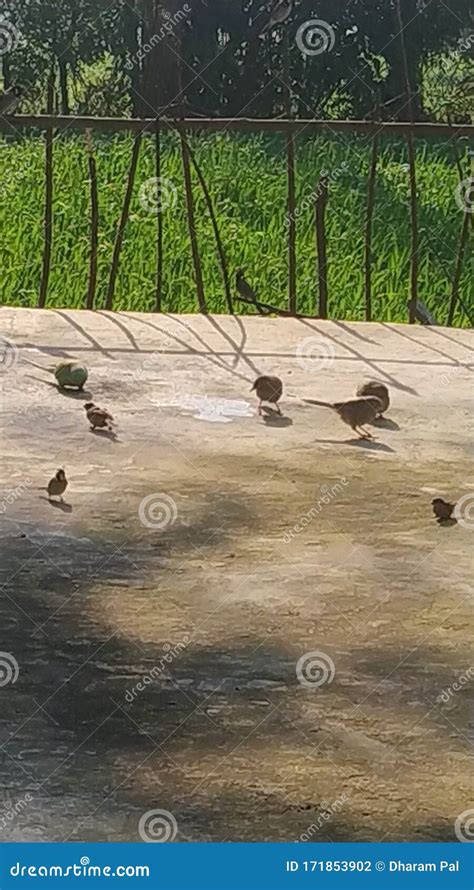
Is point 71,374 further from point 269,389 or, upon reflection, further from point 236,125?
point 236,125

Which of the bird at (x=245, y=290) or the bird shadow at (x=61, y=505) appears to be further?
the bird at (x=245, y=290)

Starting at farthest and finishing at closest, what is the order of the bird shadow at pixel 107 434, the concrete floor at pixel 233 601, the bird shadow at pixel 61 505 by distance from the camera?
1. the bird shadow at pixel 107 434
2. the bird shadow at pixel 61 505
3. the concrete floor at pixel 233 601

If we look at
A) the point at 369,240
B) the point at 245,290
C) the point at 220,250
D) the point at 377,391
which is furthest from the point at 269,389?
the point at 369,240

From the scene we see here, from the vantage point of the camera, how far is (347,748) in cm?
116

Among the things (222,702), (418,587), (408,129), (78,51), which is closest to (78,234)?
(78,51)

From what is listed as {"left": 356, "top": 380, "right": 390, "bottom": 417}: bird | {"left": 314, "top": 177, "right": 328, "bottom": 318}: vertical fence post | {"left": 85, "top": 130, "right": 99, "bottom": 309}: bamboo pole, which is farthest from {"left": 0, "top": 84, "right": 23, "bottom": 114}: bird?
{"left": 356, "top": 380, "right": 390, "bottom": 417}: bird

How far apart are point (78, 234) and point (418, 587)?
5.57 feet

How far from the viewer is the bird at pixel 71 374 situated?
2.11 metres

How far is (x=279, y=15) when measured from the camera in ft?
9.09

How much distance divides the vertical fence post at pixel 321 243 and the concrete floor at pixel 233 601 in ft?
1.30

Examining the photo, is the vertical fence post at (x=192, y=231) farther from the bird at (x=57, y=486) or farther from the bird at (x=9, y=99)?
the bird at (x=57, y=486)

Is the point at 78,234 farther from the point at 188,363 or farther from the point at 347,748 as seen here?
the point at 347,748

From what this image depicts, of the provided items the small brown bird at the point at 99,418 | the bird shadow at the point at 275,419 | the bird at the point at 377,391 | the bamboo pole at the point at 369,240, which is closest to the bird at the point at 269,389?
the bird shadow at the point at 275,419

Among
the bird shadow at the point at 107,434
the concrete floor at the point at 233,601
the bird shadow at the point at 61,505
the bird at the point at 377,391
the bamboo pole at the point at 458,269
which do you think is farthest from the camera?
the bamboo pole at the point at 458,269
